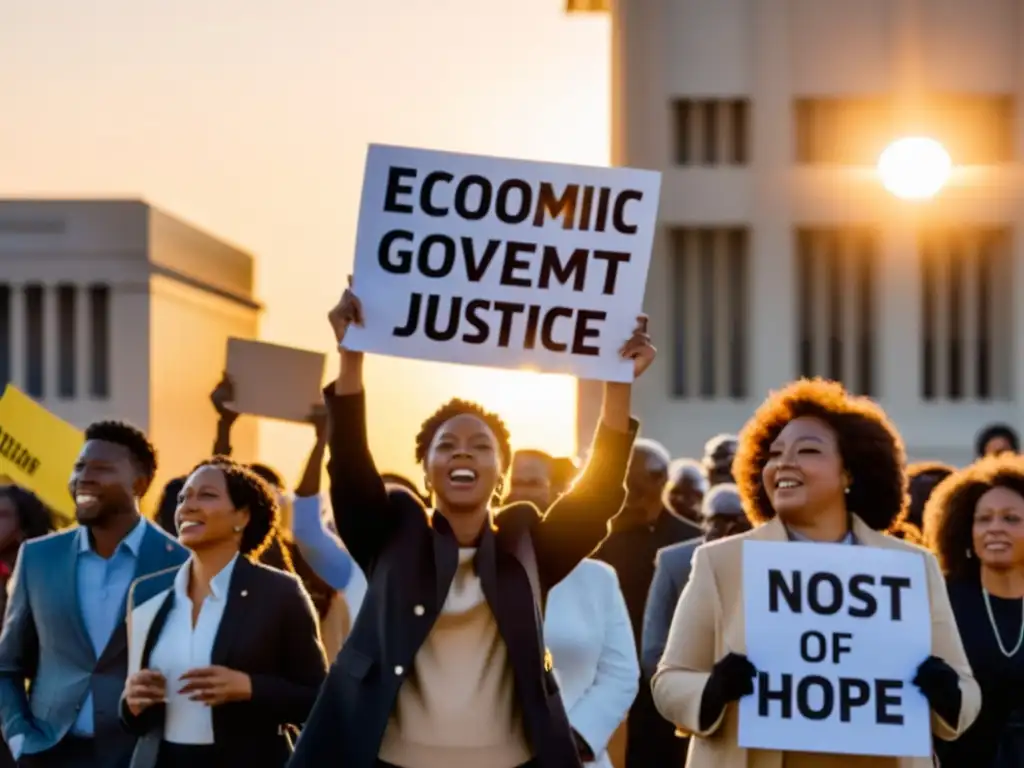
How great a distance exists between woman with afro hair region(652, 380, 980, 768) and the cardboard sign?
472cm

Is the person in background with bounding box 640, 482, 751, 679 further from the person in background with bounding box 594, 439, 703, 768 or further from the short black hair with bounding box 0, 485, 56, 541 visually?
the short black hair with bounding box 0, 485, 56, 541

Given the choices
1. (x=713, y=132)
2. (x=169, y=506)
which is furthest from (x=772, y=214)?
(x=169, y=506)

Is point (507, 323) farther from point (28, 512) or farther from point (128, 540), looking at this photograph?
point (28, 512)

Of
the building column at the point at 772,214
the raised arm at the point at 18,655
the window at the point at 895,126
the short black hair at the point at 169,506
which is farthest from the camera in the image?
the window at the point at 895,126

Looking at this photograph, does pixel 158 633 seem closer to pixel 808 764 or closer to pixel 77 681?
pixel 77 681

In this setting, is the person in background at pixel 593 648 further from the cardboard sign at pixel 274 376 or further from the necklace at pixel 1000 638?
the cardboard sign at pixel 274 376

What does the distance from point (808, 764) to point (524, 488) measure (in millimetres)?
3160

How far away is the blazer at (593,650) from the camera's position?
874 cm

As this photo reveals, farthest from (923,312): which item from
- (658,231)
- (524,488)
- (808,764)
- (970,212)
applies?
(808,764)

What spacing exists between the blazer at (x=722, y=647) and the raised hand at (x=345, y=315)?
1.12m

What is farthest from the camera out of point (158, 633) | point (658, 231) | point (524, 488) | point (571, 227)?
point (658, 231)

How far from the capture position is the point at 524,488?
9867mm

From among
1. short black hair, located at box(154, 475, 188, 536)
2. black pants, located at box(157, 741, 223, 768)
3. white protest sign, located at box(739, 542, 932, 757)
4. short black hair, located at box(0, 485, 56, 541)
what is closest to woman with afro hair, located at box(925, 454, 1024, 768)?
Answer: white protest sign, located at box(739, 542, 932, 757)

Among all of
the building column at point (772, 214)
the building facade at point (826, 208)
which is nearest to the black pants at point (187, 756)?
the building facade at point (826, 208)
